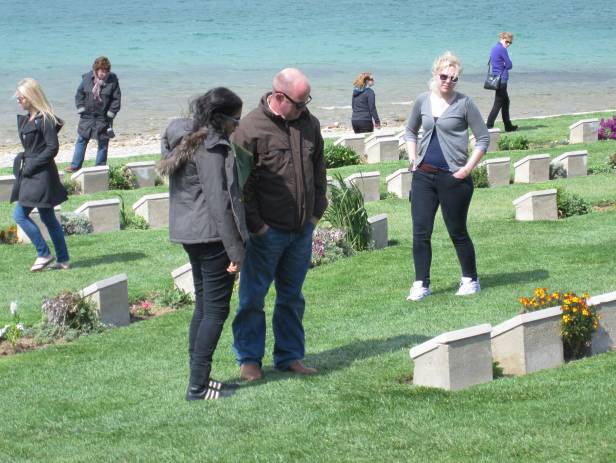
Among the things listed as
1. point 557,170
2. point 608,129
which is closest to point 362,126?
point 608,129

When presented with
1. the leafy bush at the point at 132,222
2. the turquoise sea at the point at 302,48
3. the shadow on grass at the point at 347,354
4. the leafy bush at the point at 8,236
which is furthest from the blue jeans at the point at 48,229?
the turquoise sea at the point at 302,48

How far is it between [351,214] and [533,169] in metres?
5.77

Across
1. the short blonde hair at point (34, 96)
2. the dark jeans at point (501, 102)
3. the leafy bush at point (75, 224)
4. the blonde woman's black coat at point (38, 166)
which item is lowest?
the leafy bush at point (75, 224)

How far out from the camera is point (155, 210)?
14211mm

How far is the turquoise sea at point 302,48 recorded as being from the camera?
125 ft

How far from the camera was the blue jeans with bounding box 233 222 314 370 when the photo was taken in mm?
7277

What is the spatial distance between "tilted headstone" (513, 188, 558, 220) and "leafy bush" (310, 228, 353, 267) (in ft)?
9.40

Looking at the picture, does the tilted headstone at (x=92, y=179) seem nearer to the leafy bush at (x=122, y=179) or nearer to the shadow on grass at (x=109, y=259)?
the leafy bush at (x=122, y=179)

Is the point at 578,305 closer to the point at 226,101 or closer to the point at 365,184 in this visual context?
the point at 226,101

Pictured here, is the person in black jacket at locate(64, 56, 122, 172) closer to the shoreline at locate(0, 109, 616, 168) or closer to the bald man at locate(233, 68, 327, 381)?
the shoreline at locate(0, 109, 616, 168)

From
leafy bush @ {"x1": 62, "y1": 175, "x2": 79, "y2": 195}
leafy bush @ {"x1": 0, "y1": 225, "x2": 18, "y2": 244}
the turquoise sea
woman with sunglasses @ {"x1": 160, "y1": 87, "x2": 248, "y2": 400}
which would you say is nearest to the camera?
woman with sunglasses @ {"x1": 160, "y1": 87, "x2": 248, "y2": 400}

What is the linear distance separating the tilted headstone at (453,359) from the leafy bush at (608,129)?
1418cm

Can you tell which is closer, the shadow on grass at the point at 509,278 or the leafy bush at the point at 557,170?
the shadow on grass at the point at 509,278

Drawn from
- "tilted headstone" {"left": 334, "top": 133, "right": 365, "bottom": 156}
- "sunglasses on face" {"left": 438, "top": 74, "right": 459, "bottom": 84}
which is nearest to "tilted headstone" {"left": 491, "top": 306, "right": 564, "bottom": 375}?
"sunglasses on face" {"left": 438, "top": 74, "right": 459, "bottom": 84}
